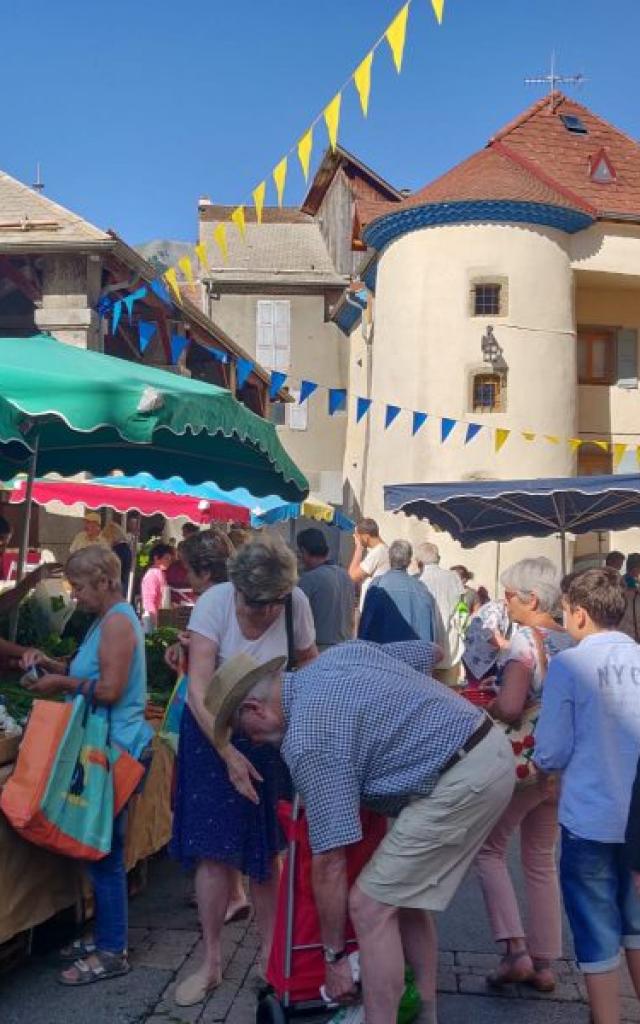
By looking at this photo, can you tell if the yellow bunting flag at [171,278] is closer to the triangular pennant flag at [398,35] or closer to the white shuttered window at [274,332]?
the triangular pennant flag at [398,35]

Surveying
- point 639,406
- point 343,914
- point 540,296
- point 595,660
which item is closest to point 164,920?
point 343,914

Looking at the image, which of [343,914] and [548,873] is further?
[548,873]

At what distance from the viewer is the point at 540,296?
78.3ft

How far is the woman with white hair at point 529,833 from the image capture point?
→ 14.0 ft

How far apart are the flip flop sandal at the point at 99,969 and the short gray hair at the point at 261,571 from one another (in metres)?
1.56

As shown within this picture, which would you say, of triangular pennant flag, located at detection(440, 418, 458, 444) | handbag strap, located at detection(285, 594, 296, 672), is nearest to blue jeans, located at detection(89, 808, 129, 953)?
handbag strap, located at detection(285, 594, 296, 672)

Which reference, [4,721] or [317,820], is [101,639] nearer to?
[4,721]

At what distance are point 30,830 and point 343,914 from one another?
145 centimetres

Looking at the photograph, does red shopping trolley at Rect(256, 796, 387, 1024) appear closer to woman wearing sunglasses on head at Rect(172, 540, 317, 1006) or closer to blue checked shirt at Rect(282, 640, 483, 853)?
blue checked shirt at Rect(282, 640, 483, 853)

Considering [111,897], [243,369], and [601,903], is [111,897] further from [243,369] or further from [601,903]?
[243,369]

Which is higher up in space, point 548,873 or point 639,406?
point 639,406

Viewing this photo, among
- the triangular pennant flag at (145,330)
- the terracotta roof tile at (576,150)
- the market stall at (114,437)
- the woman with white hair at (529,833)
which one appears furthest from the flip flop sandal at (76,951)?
the terracotta roof tile at (576,150)

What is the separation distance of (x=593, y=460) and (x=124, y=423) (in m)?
21.8

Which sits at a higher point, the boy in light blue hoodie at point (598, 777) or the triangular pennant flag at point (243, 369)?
the triangular pennant flag at point (243, 369)
